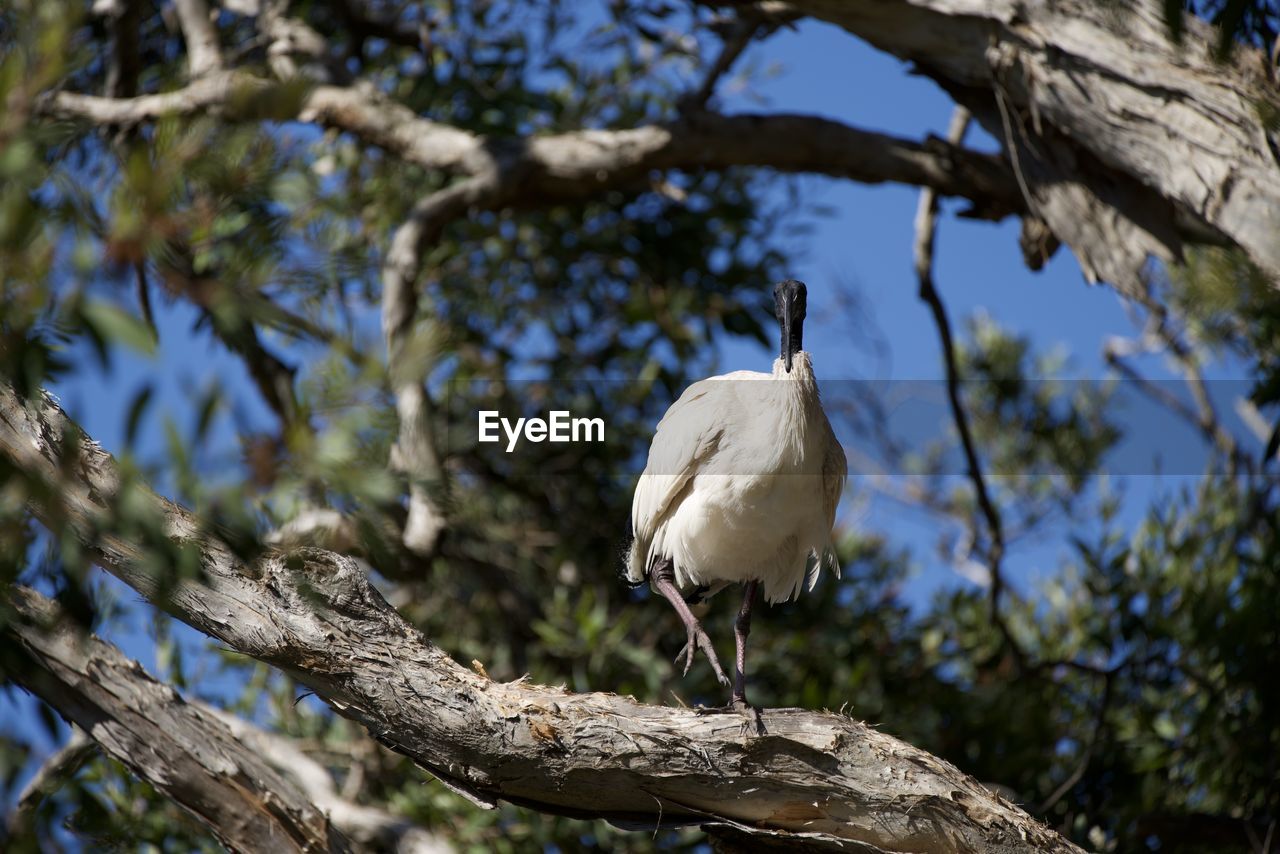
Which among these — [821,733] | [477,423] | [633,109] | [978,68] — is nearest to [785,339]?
[821,733]

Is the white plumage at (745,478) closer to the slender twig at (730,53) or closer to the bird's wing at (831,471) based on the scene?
the bird's wing at (831,471)

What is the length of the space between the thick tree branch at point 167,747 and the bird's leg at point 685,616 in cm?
139

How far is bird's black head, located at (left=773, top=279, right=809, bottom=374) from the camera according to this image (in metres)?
4.19

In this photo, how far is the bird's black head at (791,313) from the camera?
4.19m

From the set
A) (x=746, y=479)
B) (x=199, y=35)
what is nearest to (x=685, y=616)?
(x=746, y=479)

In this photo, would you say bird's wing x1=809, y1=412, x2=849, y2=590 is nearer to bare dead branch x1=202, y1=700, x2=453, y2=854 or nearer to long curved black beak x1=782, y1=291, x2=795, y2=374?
long curved black beak x1=782, y1=291, x2=795, y2=374

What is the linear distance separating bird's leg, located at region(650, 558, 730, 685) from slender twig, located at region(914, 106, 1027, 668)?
6.79 ft

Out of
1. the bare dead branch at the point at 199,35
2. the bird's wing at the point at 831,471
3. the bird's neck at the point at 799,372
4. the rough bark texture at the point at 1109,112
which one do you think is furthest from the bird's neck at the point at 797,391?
the bare dead branch at the point at 199,35

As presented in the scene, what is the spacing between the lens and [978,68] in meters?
5.13

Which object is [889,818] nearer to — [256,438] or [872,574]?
[256,438]

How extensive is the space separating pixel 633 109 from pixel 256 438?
5.78 meters

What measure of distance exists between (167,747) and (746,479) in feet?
6.34

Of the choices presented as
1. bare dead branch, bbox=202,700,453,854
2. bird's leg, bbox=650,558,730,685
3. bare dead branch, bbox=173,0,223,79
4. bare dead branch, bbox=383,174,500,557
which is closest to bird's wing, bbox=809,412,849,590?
bird's leg, bbox=650,558,730,685

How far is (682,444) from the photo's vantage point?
4164mm
